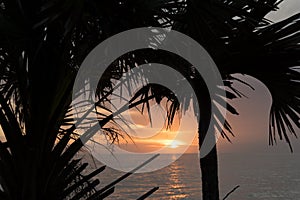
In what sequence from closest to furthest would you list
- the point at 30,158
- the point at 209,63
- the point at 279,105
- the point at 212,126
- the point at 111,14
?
1. the point at 30,158
2. the point at 111,14
3. the point at 209,63
4. the point at 279,105
5. the point at 212,126

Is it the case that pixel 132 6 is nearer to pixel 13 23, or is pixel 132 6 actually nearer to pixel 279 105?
pixel 13 23

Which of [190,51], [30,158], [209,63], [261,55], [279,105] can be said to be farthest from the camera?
[279,105]

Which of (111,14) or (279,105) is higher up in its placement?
(111,14)

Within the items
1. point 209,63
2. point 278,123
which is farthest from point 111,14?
point 278,123

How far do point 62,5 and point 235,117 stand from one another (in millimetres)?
2855

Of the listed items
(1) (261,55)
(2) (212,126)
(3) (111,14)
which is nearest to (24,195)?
(3) (111,14)

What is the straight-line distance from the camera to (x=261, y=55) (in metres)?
3.29

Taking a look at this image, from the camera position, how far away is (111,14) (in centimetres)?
176

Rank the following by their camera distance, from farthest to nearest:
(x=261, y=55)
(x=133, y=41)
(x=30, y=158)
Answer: (x=261, y=55) → (x=133, y=41) → (x=30, y=158)

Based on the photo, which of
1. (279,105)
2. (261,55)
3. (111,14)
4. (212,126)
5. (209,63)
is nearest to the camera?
(111,14)

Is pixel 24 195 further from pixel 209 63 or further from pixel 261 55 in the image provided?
pixel 261 55

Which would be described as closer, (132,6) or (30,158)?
(30,158)

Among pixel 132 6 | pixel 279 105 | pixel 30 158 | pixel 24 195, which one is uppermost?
pixel 132 6

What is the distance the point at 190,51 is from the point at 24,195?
5.86 ft
